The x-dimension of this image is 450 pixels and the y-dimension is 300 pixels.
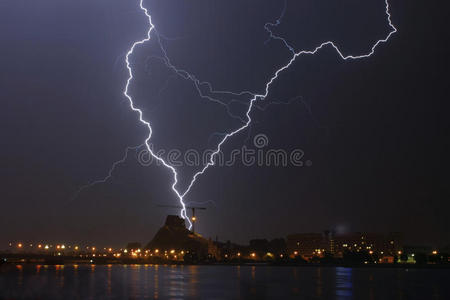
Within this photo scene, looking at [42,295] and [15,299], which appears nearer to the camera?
[15,299]

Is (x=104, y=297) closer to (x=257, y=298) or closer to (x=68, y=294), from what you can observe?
(x=68, y=294)

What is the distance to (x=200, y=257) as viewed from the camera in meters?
148

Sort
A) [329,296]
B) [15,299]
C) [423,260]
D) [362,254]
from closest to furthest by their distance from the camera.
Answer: [15,299], [329,296], [423,260], [362,254]

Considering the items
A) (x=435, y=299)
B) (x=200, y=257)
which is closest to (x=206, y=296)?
(x=435, y=299)

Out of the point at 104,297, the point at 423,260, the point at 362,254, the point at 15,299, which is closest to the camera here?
the point at 15,299

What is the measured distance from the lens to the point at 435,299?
23.8 m

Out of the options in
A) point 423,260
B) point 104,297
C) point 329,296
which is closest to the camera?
point 104,297

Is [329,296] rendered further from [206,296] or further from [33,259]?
[33,259]

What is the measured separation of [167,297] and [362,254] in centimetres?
10441

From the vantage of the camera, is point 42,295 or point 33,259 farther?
point 33,259

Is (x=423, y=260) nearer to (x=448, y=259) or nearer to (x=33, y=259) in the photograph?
(x=448, y=259)

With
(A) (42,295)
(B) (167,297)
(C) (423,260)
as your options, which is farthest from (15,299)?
(C) (423,260)

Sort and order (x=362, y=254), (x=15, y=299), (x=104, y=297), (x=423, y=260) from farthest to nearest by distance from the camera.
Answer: (x=362, y=254)
(x=423, y=260)
(x=104, y=297)
(x=15, y=299)

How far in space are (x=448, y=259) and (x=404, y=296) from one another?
103100mm
